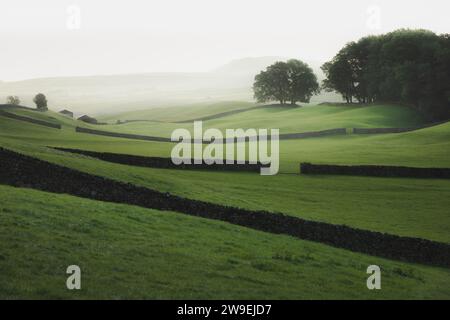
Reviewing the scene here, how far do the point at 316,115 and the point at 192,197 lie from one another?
97.3m

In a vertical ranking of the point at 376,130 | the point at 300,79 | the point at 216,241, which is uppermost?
the point at 300,79

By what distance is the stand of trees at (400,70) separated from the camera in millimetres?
103144

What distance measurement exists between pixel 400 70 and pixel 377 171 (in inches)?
2430

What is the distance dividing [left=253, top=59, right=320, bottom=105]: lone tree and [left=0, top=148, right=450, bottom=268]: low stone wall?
12754 centimetres

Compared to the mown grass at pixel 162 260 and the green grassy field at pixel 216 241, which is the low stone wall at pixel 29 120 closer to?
the green grassy field at pixel 216 241

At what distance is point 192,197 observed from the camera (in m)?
32.3

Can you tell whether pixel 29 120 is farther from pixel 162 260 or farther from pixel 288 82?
pixel 288 82

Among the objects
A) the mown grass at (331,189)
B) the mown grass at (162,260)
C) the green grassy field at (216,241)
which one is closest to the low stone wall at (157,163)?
the mown grass at (331,189)

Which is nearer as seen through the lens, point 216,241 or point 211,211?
point 216,241

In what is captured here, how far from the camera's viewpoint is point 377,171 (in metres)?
51.9

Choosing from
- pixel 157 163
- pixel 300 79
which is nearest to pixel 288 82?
pixel 300 79

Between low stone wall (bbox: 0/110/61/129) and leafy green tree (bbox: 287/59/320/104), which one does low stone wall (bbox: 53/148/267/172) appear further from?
leafy green tree (bbox: 287/59/320/104)
